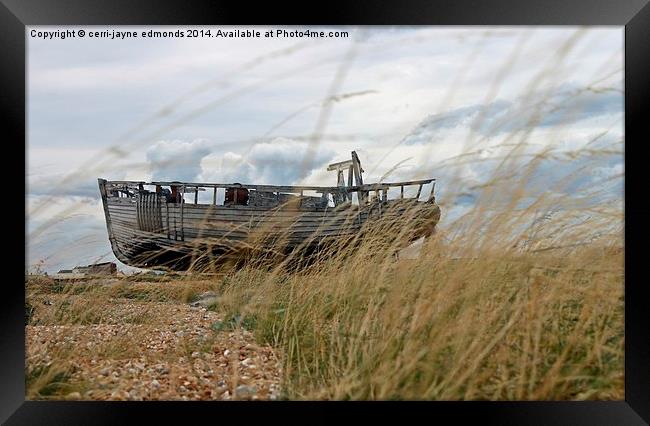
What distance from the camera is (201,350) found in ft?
8.23

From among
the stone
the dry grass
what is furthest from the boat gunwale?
the stone

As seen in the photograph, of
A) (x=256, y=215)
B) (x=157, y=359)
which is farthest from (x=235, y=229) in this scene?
(x=157, y=359)

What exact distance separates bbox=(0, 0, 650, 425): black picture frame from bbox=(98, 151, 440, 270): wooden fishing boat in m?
0.69
